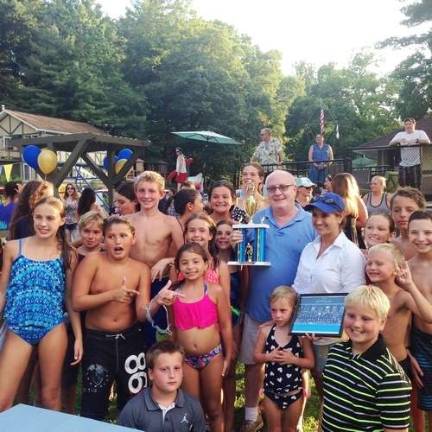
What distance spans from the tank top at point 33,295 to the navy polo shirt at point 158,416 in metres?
0.96

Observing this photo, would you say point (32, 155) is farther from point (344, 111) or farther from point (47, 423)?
point (344, 111)

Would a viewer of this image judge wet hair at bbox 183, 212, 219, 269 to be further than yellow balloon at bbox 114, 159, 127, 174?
No

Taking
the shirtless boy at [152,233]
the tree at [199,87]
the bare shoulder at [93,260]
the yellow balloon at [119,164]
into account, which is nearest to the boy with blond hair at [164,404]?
the bare shoulder at [93,260]

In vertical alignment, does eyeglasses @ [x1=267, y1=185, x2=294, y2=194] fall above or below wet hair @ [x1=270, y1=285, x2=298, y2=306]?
above

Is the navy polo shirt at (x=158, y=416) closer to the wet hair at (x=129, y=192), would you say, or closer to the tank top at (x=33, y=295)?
the tank top at (x=33, y=295)

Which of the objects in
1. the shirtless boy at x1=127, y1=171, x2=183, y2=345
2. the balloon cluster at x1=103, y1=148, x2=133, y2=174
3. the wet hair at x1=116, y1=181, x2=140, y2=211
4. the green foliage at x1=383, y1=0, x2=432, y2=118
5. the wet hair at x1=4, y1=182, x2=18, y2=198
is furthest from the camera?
the green foliage at x1=383, y1=0, x2=432, y2=118

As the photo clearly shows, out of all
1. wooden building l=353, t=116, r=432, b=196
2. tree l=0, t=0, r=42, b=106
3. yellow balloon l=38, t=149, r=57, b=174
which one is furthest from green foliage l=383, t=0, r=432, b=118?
tree l=0, t=0, r=42, b=106

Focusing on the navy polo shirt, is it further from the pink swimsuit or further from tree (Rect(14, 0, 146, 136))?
tree (Rect(14, 0, 146, 136))

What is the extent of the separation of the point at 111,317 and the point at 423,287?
2.19m

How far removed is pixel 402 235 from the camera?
4.02 m

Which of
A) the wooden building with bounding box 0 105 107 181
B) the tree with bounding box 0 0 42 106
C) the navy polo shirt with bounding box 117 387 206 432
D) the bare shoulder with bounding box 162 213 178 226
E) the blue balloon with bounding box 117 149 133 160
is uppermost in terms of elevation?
the tree with bounding box 0 0 42 106

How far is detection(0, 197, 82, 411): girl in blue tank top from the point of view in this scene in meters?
3.45

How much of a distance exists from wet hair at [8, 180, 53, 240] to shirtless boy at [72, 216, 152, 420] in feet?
3.12

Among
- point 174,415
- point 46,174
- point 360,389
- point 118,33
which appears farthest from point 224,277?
point 118,33
